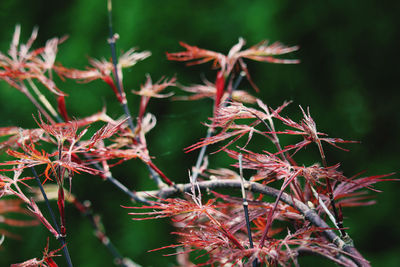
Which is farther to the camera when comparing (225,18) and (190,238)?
(225,18)

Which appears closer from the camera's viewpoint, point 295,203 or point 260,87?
point 295,203

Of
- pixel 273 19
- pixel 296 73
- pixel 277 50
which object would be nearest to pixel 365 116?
pixel 296 73

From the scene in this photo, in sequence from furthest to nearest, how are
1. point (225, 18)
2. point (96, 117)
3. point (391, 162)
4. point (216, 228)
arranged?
1. point (225, 18)
2. point (391, 162)
3. point (96, 117)
4. point (216, 228)

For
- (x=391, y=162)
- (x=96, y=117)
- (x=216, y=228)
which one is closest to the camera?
(x=216, y=228)

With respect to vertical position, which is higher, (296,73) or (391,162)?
(296,73)

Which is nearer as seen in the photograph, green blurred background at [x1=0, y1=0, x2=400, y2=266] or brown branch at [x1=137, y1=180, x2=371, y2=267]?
brown branch at [x1=137, y1=180, x2=371, y2=267]

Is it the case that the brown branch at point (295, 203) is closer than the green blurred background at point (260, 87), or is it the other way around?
the brown branch at point (295, 203)

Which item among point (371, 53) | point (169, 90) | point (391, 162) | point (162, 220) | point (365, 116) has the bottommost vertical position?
point (162, 220)

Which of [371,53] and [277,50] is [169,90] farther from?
[277,50]
